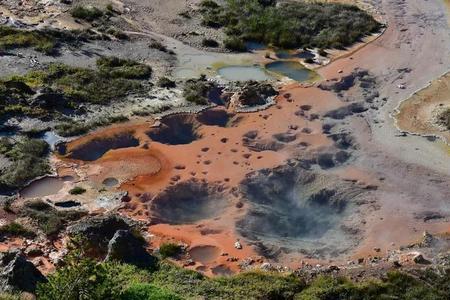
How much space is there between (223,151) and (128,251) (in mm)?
11584

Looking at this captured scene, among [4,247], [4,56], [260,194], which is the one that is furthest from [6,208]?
[4,56]

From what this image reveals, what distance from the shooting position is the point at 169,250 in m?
32.2

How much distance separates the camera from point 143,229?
3422 cm

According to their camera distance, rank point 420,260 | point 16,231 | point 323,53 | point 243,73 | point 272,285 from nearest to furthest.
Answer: point 272,285 → point 420,260 → point 16,231 → point 243,73 → point 323,53

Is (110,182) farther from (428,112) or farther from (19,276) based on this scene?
(428,112)

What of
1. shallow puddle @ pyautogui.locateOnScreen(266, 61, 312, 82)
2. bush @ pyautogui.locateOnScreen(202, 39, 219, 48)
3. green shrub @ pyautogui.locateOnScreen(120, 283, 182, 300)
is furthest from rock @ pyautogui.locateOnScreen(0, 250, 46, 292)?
bush @ pyautogui.locateOnScreen(202, 39, 219, 48)

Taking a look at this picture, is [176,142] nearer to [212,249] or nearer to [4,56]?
[212,249]

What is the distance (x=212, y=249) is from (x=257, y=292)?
4859 mm

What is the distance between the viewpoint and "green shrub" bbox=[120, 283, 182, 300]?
25.7 meters

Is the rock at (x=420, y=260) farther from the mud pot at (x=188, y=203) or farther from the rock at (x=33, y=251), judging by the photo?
the rock at (x=33, y=251)

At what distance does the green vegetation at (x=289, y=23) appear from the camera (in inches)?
2148

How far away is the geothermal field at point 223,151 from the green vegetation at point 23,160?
105mm

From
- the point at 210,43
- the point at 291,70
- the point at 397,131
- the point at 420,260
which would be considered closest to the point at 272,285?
the point at 420,260

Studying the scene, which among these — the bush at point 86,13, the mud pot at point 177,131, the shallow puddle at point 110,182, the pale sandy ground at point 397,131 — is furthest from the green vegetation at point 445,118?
the bush at point 86,13
